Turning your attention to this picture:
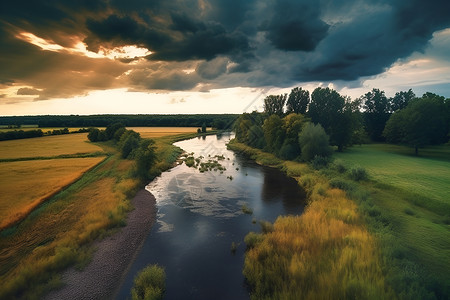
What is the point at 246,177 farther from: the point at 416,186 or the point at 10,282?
the point at 10,282

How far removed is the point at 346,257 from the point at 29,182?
3717cm

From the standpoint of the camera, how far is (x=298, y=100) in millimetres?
64438

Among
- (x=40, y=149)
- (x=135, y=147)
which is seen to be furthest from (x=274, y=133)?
(x=40, y=149)

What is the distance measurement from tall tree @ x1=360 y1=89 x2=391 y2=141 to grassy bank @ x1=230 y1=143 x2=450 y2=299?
6232 cm

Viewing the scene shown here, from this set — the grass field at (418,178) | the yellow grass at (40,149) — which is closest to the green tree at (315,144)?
the grass field at (418,178)

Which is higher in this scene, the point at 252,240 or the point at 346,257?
the point at 346,257

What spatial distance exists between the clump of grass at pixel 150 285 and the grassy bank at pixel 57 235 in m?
4.59

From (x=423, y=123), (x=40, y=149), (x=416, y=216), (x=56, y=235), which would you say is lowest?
(x=56, y=235)

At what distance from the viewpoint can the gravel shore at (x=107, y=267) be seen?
12.1 meters

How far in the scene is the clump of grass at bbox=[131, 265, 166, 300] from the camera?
11.6m

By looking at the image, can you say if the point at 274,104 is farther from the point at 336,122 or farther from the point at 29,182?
the point at 29,182

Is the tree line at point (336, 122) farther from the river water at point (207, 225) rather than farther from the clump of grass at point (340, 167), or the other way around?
the river water at point (207, 225)

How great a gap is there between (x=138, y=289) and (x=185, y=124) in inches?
6335

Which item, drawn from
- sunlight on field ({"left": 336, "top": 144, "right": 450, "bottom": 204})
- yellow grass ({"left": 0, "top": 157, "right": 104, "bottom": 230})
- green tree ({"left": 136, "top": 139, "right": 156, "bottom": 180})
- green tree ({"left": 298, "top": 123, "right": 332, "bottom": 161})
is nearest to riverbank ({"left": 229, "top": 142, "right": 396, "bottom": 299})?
sunlight on field ({"left": 336, "top": 144, "right": 450, "bottom": 204})
